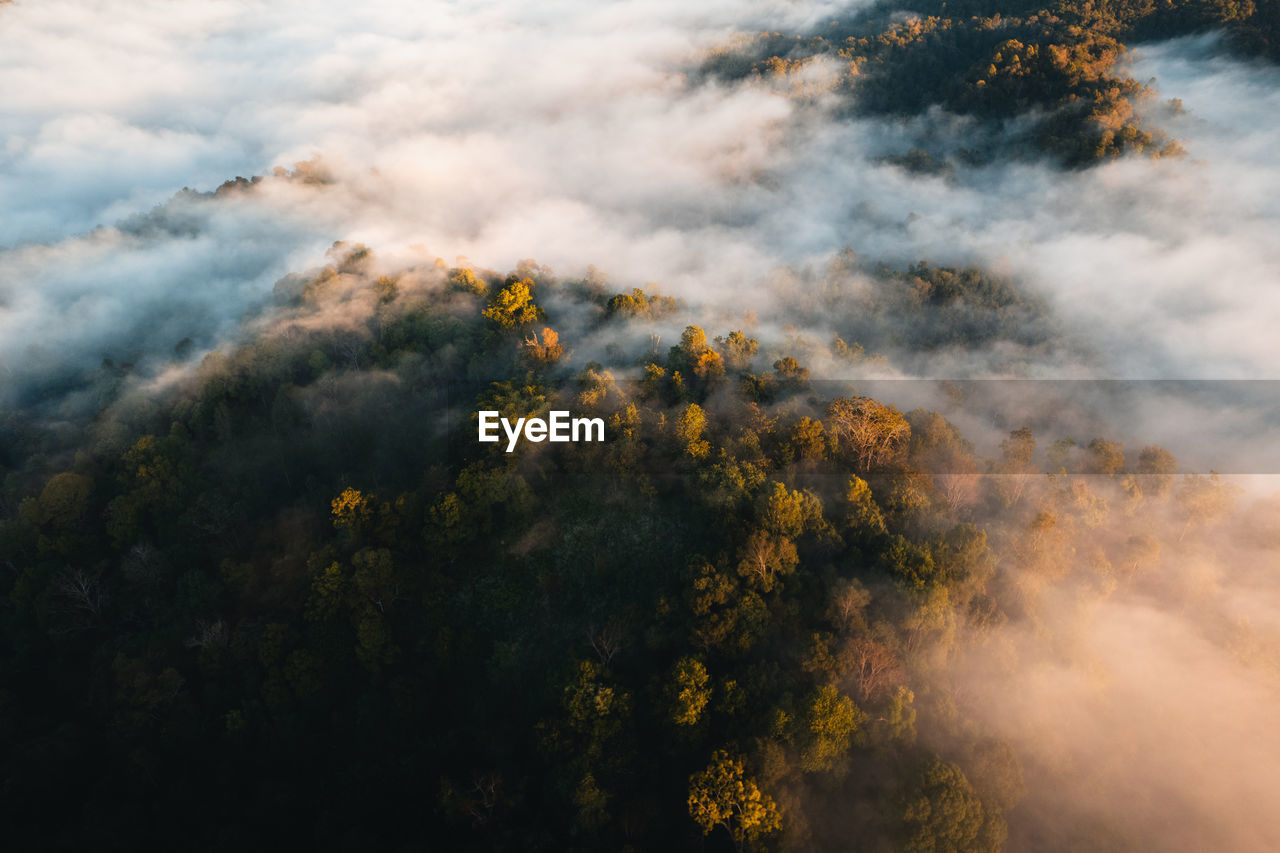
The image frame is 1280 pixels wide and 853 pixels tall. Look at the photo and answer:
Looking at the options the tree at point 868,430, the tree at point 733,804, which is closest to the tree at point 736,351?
the tree at point 868,430

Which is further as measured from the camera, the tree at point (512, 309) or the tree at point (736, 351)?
the tree at point (512, 309)

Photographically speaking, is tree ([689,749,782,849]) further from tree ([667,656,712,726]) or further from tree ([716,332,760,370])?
tree ([716,332,760,370])

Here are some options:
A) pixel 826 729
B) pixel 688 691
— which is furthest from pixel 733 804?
pixel 826 729

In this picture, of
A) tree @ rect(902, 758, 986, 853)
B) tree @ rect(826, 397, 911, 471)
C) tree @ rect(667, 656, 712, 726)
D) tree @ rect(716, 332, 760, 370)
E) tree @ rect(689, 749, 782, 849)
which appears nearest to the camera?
tree @ rect(689, 749, 782, 849)

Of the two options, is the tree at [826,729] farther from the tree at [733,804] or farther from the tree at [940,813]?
the tree at [940,813]

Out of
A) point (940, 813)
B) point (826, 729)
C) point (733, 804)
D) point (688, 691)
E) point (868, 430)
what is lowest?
point (940, 813)

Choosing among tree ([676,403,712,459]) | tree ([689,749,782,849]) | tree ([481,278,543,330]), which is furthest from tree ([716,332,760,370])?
tree ([689,749,782,849])

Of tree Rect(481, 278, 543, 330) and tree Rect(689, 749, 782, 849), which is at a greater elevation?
tree Rect(481, 278, 543, 330)

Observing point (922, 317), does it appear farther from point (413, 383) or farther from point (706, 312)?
point (413, 383)

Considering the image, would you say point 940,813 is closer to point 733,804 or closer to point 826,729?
point 826,729
